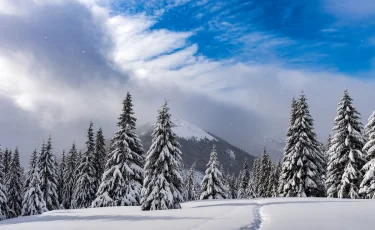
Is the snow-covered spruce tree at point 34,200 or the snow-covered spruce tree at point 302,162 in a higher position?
the snow-covered spruce tree at point 302,162

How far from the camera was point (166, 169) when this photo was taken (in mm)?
28594

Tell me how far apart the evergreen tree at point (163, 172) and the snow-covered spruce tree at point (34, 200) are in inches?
1016

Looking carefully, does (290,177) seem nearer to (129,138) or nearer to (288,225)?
(129,138)

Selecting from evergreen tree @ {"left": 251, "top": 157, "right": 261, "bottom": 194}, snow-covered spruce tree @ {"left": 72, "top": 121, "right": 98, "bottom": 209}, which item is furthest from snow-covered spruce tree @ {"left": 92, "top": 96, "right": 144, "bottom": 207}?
evergreen tree @ {"left": 251, "top": 157, "right": 261, "bottom": 194}

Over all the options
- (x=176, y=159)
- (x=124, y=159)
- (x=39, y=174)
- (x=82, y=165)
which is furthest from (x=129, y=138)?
(x=39, y=174)

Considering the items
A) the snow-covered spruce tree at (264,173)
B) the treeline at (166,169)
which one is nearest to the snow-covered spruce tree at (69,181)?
the treeline at (166,169)

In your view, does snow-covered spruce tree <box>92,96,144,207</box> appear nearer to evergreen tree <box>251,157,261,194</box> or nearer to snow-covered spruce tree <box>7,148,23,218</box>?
snow-covered spruce tree <box>7,148,23,218</box>

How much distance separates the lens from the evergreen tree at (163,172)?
90.8 ft

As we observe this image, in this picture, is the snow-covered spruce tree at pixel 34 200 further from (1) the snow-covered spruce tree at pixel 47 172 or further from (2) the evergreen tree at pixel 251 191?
(2) the evergreen tree at pixel 251 191

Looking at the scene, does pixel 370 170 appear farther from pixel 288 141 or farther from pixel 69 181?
pixel 69 181

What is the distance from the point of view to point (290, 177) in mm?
39688

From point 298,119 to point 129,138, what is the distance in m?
21.9

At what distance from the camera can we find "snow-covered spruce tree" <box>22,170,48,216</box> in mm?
46031

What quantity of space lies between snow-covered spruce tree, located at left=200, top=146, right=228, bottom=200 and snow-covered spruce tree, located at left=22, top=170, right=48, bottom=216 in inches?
Result: 983
